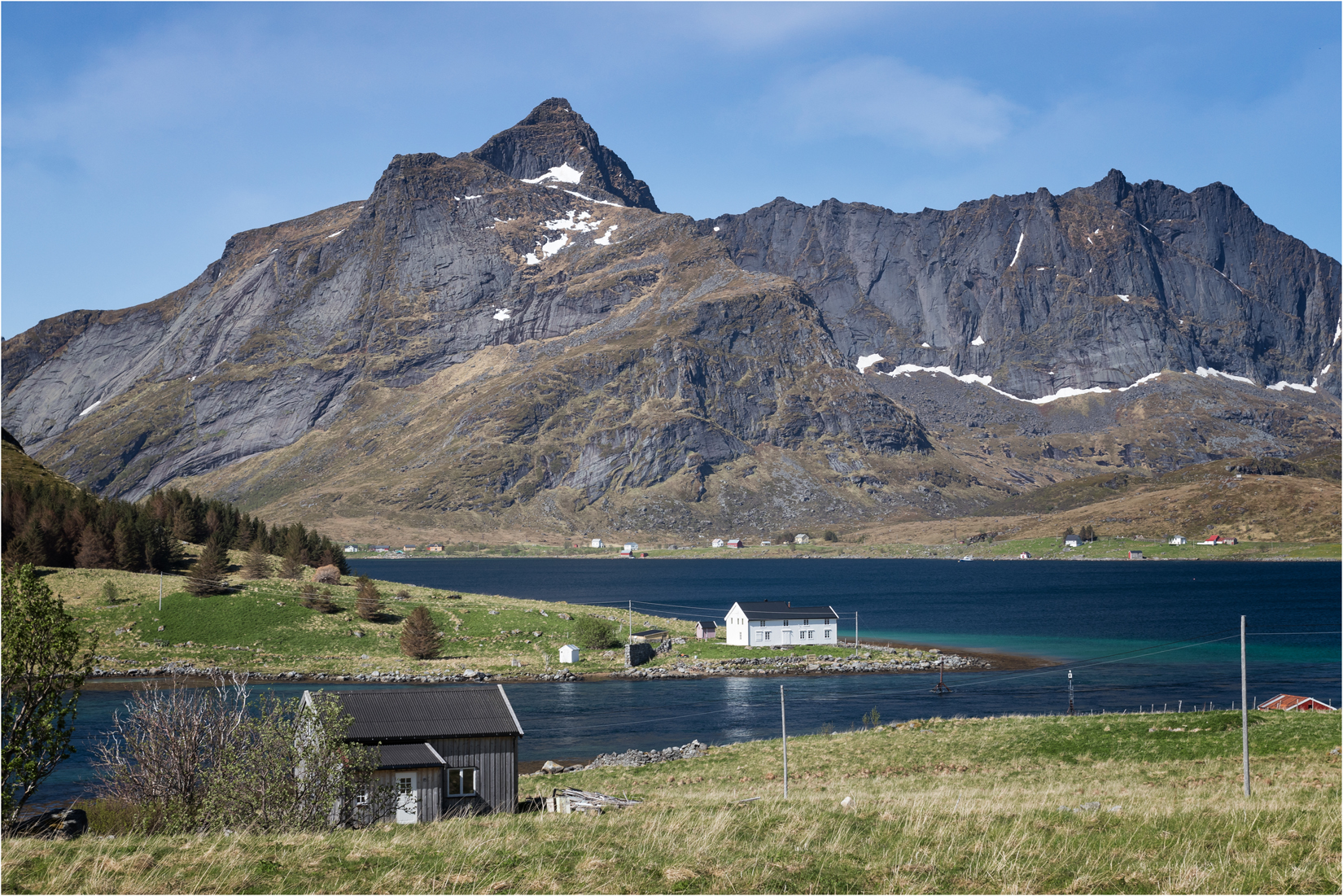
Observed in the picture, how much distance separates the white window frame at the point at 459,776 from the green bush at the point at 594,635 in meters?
67.4

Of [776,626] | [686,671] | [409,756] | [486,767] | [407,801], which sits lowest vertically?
[686,671]

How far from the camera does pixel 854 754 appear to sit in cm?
5178

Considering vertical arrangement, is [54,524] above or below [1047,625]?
above

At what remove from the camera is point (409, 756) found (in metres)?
35.4

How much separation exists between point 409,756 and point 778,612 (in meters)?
77.8

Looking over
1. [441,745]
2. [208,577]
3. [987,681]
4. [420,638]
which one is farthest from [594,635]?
[441,745]

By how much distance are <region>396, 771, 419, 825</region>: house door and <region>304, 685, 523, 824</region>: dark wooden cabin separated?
29mm

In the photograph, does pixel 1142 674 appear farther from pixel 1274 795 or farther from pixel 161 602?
pixel 161 602

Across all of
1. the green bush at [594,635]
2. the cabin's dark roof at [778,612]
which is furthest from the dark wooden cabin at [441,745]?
the cabin's dark roof at [778,612]

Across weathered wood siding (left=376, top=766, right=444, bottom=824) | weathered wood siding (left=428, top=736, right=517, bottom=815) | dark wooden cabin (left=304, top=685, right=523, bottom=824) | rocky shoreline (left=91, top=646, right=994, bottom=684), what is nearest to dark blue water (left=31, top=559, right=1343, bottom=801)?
rocky shoreline (left=91, top=646, right=994, bottom=684)

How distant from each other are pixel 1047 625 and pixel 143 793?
128 metres

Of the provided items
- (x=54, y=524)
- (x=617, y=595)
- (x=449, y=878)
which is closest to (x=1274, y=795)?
(x=449, y=878)

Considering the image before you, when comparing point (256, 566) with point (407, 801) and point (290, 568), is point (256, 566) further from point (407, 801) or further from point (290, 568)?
point (407, 801)

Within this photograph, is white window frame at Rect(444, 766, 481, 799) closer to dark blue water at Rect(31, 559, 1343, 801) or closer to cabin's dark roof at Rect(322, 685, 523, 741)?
→ cabin's dark roof at Rect(322, 685, 523, 741)
